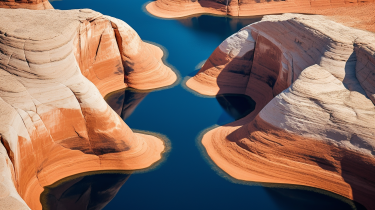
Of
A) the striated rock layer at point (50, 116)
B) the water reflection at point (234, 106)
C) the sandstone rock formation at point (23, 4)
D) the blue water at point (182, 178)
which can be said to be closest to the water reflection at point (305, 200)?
the blue water at point (182, 178)

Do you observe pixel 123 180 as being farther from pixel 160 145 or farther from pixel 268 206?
pixel 268 206

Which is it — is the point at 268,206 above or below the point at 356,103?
below

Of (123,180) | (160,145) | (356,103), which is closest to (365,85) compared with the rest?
(356,103)

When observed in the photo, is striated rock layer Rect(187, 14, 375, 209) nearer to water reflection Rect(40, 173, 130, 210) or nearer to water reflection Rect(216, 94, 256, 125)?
water reflection Rect(216, 94, 256, 125)

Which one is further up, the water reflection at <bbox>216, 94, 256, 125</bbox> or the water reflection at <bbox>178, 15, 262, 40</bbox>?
the water reflection at <bbox>178, 15, 262, 40</bbox>

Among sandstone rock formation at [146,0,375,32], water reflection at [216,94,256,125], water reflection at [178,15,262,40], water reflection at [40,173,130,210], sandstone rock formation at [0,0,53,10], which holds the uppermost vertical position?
sandstone rock formation at [0,0,53,10]

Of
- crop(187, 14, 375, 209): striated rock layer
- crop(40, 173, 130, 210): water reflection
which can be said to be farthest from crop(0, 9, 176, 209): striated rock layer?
crop(187, 14, 375, 209): striated rock layer
